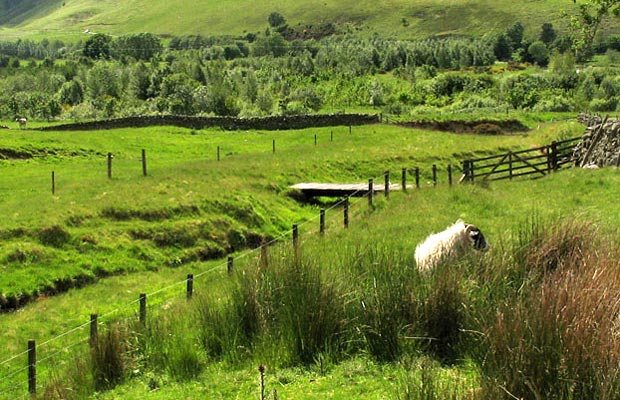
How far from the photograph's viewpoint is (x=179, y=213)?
98.2ft

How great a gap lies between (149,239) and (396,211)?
9521 mm

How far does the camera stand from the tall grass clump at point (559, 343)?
7297 millimetres

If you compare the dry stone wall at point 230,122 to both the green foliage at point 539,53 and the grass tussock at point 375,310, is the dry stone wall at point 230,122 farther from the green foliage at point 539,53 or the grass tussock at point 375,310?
the green foliage at point 539,53

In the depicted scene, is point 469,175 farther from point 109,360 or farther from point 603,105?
point 603,105

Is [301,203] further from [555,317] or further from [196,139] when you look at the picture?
[555,317]

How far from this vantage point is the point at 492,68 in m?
155

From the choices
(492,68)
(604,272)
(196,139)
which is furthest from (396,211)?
(492,68)

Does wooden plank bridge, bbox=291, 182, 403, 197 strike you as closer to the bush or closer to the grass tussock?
the grass tussock

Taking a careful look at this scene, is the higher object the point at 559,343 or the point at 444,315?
the point at 559,343

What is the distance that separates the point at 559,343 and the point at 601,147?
89.9 feet

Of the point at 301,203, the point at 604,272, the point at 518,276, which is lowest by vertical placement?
the point at 301,203

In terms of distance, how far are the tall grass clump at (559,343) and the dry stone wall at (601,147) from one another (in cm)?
2443

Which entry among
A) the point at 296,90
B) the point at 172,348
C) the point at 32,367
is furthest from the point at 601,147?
the point at 296,90

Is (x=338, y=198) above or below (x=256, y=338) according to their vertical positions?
below
